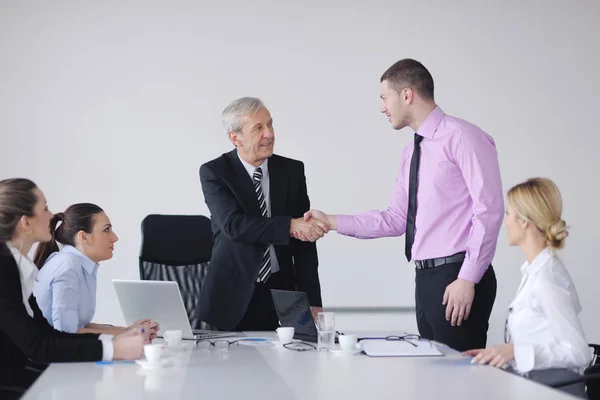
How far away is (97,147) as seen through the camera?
4.55 m

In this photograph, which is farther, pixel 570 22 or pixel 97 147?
pixel 570 22

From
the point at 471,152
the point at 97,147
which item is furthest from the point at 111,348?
the point at 97,147

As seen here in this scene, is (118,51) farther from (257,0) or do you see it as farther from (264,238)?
(264,238)

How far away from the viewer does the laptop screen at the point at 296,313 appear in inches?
103

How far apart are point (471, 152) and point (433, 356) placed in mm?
911

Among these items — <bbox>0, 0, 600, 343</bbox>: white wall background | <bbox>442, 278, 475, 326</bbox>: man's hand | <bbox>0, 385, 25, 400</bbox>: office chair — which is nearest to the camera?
<bbox>0, 385, 25, 400</bbox>: office chair

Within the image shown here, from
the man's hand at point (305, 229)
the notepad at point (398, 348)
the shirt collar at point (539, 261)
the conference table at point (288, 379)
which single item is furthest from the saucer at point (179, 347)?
the shirt collar at point (539, 261)

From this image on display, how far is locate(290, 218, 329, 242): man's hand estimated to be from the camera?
319cm

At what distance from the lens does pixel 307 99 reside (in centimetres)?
470

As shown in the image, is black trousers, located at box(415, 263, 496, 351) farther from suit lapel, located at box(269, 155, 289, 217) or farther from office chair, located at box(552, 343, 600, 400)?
suit lapel, located at box(269, 155, 289, 217)

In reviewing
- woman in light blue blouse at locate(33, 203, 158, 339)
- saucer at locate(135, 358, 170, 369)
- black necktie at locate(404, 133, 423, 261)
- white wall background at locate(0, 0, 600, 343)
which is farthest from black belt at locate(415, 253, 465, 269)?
white wall background at locate(0, 0, 600, 343)

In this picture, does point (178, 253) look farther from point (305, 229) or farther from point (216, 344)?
point (216, 344)

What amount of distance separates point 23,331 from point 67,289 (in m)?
0.58

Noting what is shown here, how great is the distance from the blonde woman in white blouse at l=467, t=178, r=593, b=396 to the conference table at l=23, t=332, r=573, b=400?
0.17 meters
